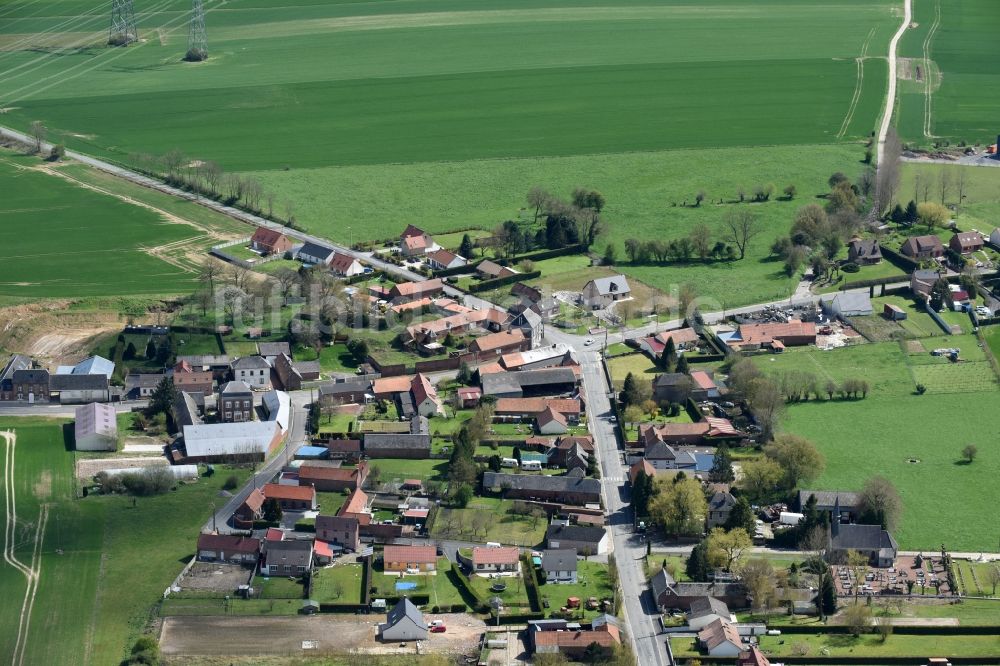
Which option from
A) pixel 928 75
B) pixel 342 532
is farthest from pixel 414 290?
pixel 928 75

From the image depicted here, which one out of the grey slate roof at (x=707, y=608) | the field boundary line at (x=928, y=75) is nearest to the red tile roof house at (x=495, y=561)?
the grey slate roof at (x=707, y=608)

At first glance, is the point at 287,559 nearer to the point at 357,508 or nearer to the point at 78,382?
the point at 357,508

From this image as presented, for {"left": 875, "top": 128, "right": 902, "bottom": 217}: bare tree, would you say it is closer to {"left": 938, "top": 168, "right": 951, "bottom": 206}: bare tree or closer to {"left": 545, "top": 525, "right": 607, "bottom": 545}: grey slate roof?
{"left": 938, "top": 168, "right": 951, "bottom": 206}: bare tree

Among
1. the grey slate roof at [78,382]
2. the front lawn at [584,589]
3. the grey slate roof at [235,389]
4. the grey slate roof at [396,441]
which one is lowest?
the front lawn at [584,589]

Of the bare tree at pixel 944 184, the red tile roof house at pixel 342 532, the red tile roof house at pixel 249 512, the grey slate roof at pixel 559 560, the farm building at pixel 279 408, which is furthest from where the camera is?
the bare tree at pixel 944 184

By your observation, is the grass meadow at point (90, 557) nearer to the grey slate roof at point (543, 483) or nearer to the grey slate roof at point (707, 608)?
the grey slate roof at point (543, 483)

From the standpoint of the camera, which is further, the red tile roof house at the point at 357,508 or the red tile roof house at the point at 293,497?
the red tile roof house at the point at 293,497
